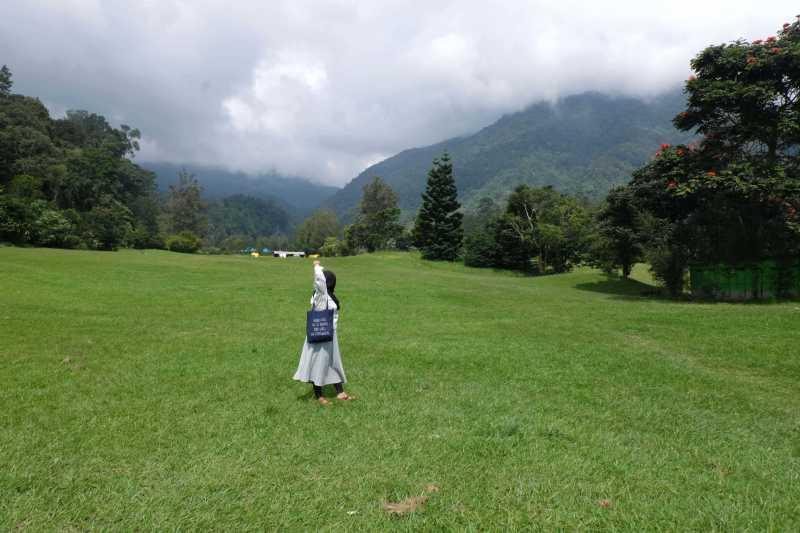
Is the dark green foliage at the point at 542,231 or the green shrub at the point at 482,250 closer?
the dark green foliage at the point at 542,231

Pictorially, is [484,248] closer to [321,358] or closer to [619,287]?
[619,287]

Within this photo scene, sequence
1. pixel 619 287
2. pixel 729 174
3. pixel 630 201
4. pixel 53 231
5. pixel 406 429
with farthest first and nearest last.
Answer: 1. pixel 53 231
2. pixel 619 287
3. pixel 630 201
4. pixel 729 174
5. pixel 406 429

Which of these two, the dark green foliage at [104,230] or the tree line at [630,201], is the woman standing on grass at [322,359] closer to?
the tree line at [630,201]

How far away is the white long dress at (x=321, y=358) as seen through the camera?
300 inches

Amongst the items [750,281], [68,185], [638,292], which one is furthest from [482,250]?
[68,185]

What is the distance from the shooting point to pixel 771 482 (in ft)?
16.0

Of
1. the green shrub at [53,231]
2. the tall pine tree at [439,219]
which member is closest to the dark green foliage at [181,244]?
the green shrub at [53,231]

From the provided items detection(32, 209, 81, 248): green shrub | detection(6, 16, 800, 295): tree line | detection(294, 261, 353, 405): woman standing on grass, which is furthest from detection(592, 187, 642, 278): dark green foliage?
detection(32, 209, 81, 248): green shrub

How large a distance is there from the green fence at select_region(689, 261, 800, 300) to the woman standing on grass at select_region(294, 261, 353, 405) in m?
21.7

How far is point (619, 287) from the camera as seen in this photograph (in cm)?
3350

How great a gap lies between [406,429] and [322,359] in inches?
79.3

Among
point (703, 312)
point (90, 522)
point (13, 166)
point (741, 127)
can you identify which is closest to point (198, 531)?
point (90, 522)

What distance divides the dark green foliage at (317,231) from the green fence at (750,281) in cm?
10125

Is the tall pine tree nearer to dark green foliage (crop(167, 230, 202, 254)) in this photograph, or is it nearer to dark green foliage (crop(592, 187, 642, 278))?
dark green foliage (crop(592, 187, 642, 278))
